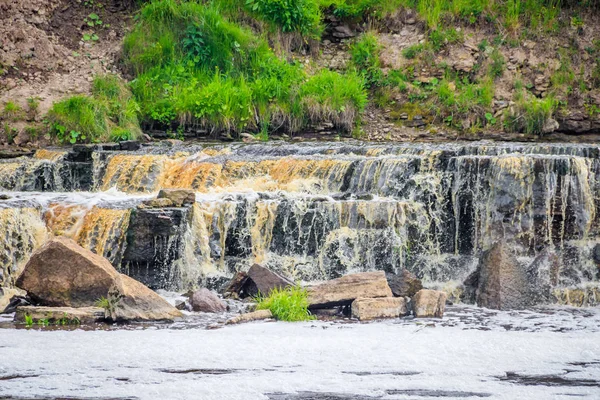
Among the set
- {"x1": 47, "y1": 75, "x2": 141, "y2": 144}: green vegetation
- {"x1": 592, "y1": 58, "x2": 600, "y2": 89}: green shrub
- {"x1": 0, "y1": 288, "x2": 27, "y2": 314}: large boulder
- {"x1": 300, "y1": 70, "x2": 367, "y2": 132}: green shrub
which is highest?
{"x1": 592, "y1": 58, "x2": 600, "y2": 89}: green shrub

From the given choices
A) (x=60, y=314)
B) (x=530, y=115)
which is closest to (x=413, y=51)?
(x=530, y=115)

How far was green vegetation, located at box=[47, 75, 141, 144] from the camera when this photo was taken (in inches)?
633

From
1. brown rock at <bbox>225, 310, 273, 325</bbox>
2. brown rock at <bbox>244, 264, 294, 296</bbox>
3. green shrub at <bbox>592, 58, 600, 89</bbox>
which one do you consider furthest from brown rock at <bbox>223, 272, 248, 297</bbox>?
green shrub at <bbox>592, 58, 600, 89</bbox>

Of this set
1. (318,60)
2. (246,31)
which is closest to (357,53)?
(318,60)

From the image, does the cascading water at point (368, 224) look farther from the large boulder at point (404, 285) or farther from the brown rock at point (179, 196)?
the large boulder at point (404, 285)

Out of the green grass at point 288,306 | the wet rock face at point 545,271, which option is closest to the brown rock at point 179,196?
the green grass at point 288,306

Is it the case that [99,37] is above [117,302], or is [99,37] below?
above

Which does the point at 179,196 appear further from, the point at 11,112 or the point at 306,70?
the point at 306,70

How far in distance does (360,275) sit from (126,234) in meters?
3.32

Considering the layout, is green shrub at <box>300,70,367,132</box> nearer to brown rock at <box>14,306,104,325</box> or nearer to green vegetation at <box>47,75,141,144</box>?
green vegetation at <box>47,75,141,144</box>

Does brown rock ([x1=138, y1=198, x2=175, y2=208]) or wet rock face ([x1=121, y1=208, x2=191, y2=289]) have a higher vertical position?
brown rock ([x1=138, y1=198, x2=175, y2=208])

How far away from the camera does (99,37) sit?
64.3 feet

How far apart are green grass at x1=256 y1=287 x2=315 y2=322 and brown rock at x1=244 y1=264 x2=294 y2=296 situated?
701 mm

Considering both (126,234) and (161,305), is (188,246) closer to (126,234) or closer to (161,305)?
(126,234)
